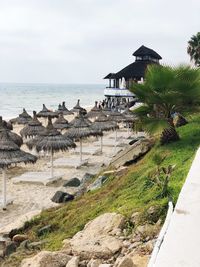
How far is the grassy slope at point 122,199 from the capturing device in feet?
21.6

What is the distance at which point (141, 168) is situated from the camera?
9242 millimetres

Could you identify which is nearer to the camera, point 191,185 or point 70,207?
point 191,185

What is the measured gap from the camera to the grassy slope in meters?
6.59

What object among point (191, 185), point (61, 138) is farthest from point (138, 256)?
point (61, 138)

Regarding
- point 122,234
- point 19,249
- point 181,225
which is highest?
point 181,225

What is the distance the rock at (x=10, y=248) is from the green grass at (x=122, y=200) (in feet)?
1.44

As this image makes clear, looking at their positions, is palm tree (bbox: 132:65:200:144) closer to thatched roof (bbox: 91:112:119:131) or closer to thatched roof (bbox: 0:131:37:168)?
thatched roof (bbox: 0:131:37:168)

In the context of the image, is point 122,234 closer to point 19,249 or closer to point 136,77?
point 19,249

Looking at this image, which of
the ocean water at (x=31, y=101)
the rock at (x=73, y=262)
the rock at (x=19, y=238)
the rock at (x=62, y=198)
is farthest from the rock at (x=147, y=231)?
the ocean water at (x=31, y=101)

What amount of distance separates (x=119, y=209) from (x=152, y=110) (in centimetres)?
518

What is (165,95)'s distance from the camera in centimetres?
1073

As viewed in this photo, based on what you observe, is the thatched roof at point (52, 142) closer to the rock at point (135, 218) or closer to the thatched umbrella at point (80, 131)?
the thatched umbrella at point (80, 131)

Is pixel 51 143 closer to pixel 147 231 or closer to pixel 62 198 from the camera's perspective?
pixel 62 198

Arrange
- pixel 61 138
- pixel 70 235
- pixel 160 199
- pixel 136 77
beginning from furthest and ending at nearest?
pixel 136 77 → pixel 61 138 → pixel 70 235 → pixel 160 199
